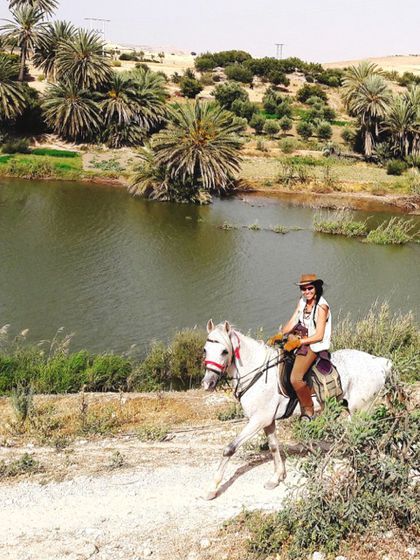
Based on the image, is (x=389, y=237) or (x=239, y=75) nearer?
(x=389, y=237)

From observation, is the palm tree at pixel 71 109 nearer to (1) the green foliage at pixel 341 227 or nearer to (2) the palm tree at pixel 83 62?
(2) the palm tree at pixel 83 62

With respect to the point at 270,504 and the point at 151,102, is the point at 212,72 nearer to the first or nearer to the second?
the point at 151,102

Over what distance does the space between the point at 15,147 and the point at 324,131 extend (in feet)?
84.7

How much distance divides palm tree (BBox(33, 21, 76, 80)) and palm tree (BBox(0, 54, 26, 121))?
7240 mm

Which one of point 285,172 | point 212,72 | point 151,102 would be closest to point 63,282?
point 285,172

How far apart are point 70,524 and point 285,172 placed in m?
36.4

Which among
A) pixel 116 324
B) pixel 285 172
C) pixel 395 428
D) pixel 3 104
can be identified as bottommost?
pixel 116 324

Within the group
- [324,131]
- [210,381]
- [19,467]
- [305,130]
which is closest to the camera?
[210,381]

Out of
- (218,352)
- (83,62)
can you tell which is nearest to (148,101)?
(83,62)

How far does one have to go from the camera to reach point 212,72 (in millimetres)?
75312

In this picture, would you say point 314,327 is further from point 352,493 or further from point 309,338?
point 352,493

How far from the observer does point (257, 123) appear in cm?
5131

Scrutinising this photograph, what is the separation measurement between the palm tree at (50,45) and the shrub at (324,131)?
22409 mm

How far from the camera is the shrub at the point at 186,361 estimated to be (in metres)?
13.8
